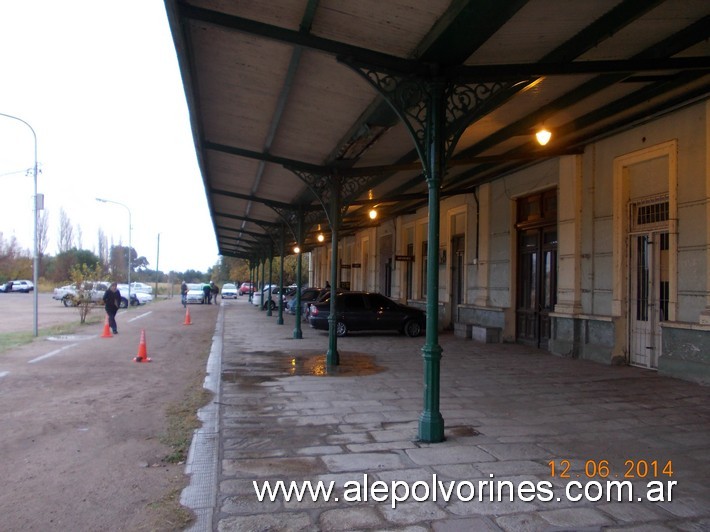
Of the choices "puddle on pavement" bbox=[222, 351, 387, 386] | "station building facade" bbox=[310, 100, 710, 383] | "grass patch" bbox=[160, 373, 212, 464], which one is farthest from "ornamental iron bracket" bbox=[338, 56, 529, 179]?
"puddle on pavement" bbox=[222, 351, 387, 386]

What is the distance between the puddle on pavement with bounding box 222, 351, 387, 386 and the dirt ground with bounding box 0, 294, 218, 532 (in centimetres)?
88

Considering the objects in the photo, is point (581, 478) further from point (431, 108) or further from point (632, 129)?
point (632, 129)

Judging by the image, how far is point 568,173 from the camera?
1220 centimetres

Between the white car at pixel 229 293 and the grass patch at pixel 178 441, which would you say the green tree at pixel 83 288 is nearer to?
the grass patch at pixel 178 441

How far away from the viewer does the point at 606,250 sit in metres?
11.2

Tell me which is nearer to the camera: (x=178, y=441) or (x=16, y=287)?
(x=178, y=441)

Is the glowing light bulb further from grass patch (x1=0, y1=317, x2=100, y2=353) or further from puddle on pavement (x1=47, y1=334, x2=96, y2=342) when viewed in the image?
puddle on pavement (x1=47, y1=334, x2=96, y2=342)

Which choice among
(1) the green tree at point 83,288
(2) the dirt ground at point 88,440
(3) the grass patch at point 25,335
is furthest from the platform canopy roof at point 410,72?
(1) the green tree at point 83,288

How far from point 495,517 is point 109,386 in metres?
7.86

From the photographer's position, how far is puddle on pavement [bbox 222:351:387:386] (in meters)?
10.1

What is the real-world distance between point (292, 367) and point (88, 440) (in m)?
5.01

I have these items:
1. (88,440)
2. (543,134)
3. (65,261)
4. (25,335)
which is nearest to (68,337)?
(25,335)

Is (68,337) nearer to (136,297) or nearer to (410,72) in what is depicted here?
(410,72)
